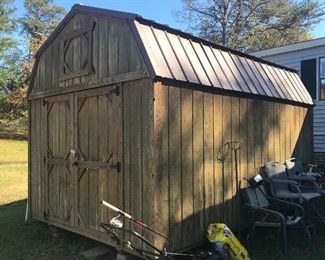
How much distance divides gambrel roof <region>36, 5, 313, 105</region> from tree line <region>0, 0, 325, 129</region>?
19601 millimetres

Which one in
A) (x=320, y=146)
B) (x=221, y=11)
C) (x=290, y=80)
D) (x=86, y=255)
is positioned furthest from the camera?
(x=221, y=11)

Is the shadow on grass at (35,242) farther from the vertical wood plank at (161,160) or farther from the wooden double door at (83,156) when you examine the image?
the vertical wood plank at (161,160)

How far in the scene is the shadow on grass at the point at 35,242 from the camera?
5.91 metres

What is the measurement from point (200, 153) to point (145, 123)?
94 cm

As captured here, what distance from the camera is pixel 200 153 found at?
5.27 metres

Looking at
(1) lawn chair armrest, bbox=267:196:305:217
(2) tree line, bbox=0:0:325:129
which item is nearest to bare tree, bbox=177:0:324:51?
(2) tree line, bbox=0:0:325:129

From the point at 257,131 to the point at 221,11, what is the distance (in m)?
21.5

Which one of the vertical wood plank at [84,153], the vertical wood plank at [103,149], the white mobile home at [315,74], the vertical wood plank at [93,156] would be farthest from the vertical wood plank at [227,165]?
the white mobile home at [315,74]

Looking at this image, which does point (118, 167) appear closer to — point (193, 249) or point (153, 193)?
point (153, 193)

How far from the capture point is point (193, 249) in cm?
525

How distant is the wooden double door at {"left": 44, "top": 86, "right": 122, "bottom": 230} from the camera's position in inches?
209

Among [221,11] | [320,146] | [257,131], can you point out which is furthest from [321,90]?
[221,11]

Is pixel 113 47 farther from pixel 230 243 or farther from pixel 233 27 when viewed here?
pixel 233 27

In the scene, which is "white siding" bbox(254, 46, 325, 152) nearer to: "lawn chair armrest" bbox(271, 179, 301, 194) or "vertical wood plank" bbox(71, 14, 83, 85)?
"lawn chair armrest" bbox(271, 179, 301, 194)
